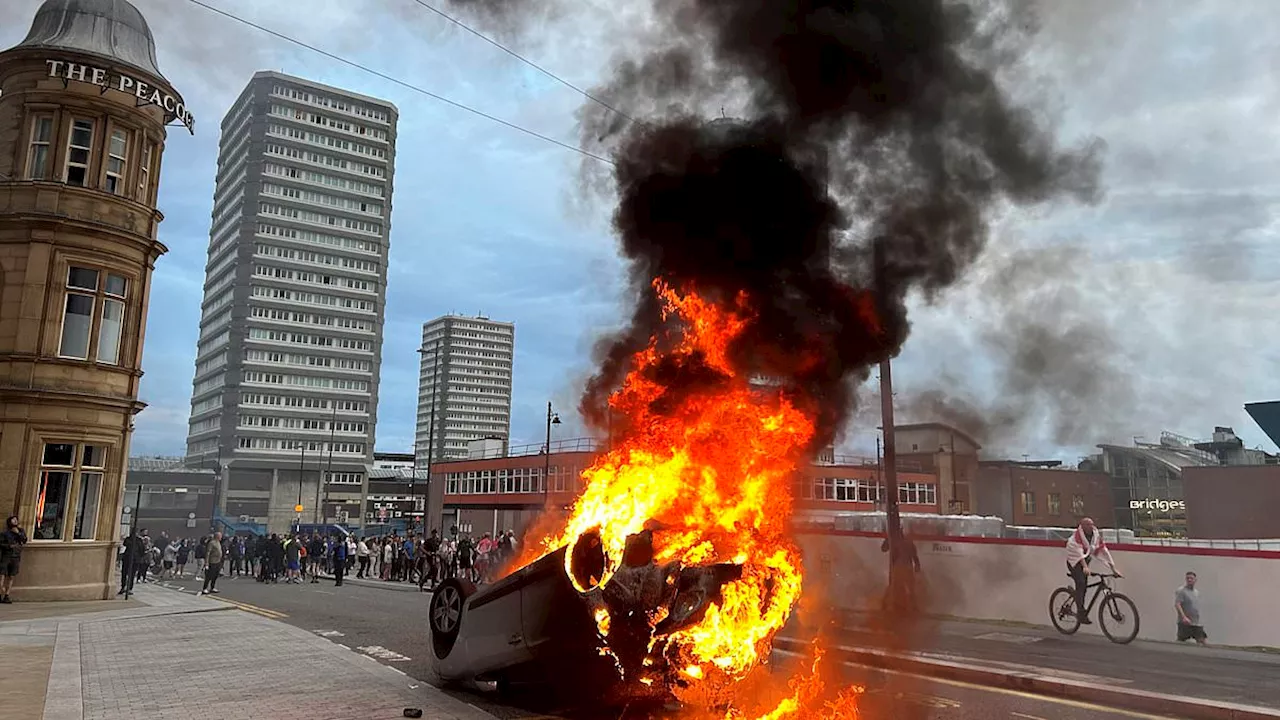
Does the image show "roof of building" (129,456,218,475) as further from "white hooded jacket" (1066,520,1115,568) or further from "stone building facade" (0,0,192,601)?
"white hooded jacket" (1066,520,1115,568)

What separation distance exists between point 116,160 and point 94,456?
24.9ft

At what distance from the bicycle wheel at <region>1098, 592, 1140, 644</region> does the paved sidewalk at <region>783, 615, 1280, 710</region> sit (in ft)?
0.70

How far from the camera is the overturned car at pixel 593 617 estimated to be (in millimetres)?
6410

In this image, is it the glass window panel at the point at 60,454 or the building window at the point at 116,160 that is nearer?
the glass window panel at the point at 60,454

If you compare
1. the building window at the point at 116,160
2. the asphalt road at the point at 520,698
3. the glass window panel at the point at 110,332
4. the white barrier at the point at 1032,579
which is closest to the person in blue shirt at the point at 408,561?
the asphalt road at the point at 520,698

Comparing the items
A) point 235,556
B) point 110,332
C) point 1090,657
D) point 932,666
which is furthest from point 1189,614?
point 235,556

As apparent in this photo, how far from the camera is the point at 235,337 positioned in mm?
106938

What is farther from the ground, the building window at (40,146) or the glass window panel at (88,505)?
the building window at (40,146)

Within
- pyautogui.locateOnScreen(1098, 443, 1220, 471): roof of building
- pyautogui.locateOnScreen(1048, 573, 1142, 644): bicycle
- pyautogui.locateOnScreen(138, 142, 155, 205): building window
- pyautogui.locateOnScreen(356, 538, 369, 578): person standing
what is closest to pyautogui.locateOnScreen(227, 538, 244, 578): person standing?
pyautogui.locateOnScreen(356, 538, 369, 578): person standing

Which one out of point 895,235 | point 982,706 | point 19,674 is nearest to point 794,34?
point 895,235

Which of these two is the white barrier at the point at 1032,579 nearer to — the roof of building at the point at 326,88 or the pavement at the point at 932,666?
the pavement at the point at 932,666

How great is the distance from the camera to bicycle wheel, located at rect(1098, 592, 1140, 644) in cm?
1342

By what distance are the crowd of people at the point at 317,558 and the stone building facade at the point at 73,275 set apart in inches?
76.6

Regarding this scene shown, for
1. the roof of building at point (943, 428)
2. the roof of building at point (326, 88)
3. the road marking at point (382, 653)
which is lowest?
the road marking at point (382, 653)
